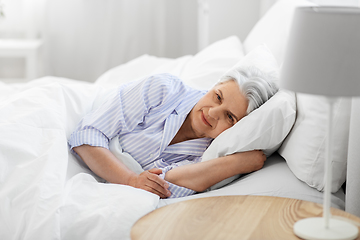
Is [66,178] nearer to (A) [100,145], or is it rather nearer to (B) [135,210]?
(A) [100,145]

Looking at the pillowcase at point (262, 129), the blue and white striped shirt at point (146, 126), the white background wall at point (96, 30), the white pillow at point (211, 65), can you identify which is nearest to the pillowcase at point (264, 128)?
the pillowcase at point (262, 129)

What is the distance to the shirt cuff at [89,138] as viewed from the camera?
120 centimetres

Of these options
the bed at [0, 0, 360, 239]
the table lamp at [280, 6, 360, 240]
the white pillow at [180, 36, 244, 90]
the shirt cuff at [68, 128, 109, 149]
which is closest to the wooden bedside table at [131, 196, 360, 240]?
the bed at [0, 0, 360, 239]

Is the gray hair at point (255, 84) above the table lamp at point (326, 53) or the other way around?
the other way around

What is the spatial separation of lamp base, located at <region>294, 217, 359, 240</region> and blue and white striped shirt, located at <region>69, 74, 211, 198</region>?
1.65 feet

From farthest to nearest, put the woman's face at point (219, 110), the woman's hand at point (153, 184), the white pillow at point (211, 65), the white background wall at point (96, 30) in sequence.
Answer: the white background wall at point (96, 30) < the white pillow at point (211, 65) < the woman's face at point (219, 110) < the woman's hand at point (153, 184)

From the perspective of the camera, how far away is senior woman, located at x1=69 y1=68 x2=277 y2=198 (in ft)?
3.67

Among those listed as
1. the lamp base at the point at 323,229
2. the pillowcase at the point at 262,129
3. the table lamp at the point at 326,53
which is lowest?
the lamp base at the point at 323,229

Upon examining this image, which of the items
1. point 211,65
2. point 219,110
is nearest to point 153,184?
point 219,110

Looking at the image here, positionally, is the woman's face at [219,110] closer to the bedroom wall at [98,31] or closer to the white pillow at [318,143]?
the white pillow at [318,143]

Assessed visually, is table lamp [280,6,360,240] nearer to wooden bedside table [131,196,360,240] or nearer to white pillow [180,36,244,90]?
wooden bedside table [131,196,360,240]

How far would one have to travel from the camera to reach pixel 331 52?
659 mm

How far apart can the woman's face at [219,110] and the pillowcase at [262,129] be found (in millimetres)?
57

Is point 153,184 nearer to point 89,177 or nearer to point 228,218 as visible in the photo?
point 89,177
